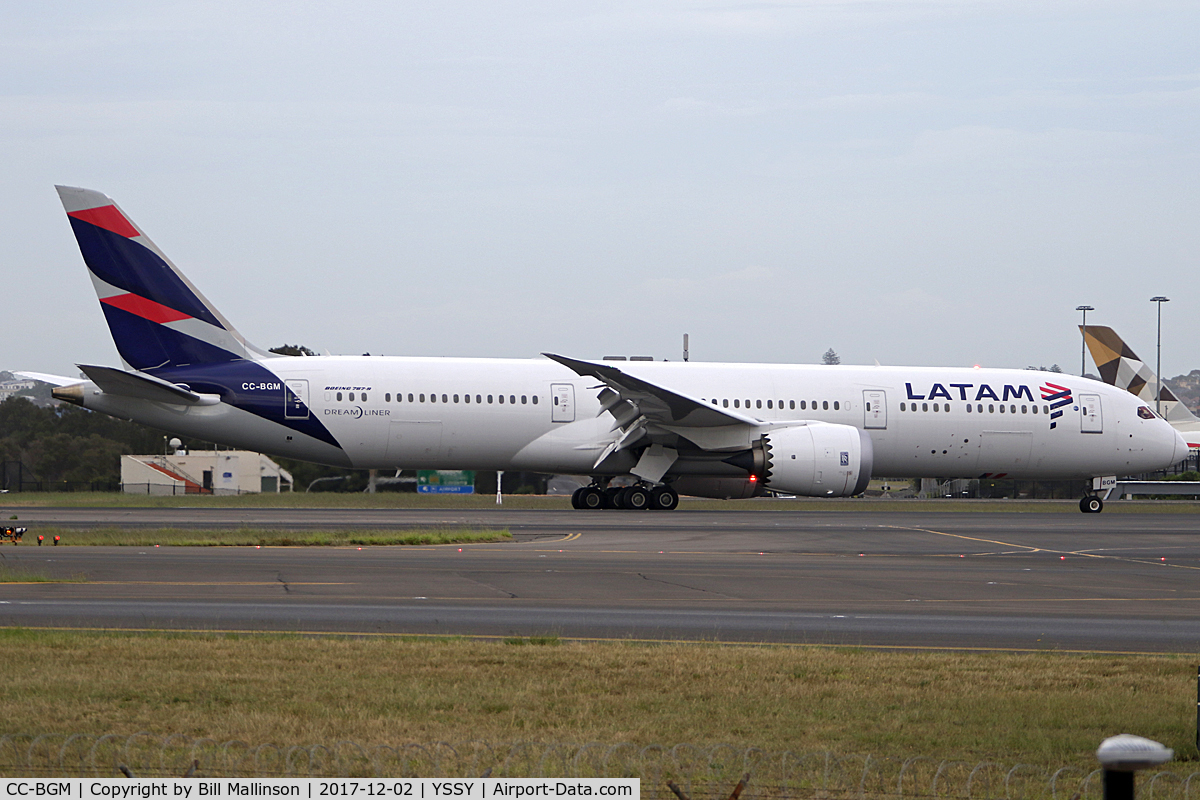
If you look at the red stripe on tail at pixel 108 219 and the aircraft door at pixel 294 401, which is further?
the aircraft door at pixel 294 401

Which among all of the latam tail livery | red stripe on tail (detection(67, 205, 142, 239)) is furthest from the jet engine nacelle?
red stripe on tail (detection(67, 205, 142, 239))

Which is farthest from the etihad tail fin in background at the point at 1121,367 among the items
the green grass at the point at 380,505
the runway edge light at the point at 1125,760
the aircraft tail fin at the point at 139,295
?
the runway edge light at the point at 1125,760

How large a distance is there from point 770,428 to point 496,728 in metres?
23.7

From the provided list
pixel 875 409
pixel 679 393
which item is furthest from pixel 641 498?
pixel 875 409

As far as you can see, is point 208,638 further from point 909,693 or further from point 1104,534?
point 1104,534

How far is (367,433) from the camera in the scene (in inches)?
1184

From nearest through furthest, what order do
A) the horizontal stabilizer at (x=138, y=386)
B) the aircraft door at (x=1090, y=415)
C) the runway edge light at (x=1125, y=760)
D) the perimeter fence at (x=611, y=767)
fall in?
1. the runway edge light at (x=1125, y=760)
2. the perimeter fence at (x=611, y=767)
3. the horizontal stabilizer at (x=138, y=386)
4. the aircraft door at (x=1090, y=415)

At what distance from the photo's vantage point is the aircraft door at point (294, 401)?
29.4 m

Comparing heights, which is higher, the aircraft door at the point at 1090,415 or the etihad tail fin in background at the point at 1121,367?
the etihad tail fin in background at the point at 1121,367

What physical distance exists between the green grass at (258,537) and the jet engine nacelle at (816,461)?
910 cm

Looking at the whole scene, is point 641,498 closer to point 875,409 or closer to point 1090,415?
point 875,409

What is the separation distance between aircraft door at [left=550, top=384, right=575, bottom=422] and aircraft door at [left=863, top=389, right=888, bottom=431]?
25.1 feet

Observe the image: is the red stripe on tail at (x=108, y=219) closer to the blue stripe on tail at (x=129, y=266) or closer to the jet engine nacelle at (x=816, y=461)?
the blue stripe on tail at (x=129, y=266)

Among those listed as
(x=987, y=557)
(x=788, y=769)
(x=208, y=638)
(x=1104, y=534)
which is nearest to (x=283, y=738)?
(x=788, y=769)
